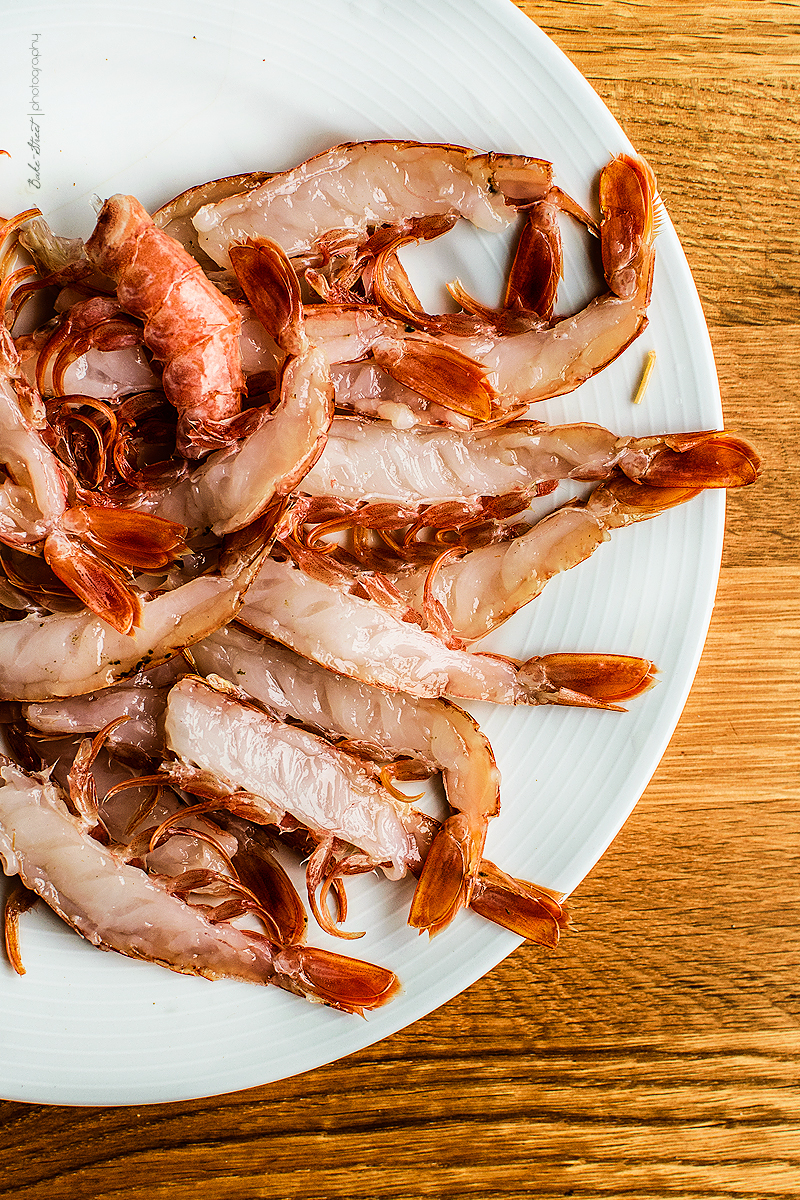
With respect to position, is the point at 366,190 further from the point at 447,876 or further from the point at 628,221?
the point at 447,876

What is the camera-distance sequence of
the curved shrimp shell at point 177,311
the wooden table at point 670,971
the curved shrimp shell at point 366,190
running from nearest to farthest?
the curved shrimp shell at point 177,311
the curved shrimp shell at point 366,190
the wooden table at point 670,971

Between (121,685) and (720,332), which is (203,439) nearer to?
(121,685)

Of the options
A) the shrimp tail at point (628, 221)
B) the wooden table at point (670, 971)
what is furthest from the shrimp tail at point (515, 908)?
the shrimp tail at point (628, 221)

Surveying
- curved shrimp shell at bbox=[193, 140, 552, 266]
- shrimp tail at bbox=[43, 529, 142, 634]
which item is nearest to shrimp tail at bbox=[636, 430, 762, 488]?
curved shrimp shell at bbox=[193, 140, 552, 266]

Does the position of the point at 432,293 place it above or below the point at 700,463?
above

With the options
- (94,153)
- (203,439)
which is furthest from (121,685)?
(94,153)

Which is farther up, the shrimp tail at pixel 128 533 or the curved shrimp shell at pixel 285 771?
the shrimp tail at pixel 128 533

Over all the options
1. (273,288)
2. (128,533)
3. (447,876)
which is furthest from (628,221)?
(447,876)

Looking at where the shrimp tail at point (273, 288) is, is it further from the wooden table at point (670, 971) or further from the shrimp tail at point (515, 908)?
the shrimp tail at point (515, 908)
